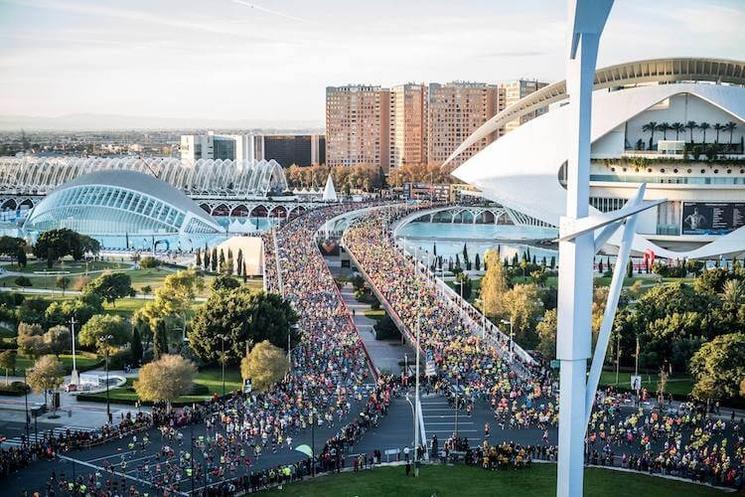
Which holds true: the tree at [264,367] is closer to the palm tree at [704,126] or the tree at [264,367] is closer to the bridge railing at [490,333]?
the bridge railing at [490,333]

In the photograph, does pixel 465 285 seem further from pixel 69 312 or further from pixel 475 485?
pixel 475 485

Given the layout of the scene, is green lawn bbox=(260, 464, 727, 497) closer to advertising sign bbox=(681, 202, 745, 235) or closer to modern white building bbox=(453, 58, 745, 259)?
modern white building bbox=(453, 58, 745, 259)

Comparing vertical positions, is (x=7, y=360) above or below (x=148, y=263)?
below

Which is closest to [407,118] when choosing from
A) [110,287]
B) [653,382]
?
[110,287]

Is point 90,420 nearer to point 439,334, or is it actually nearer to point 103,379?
point 103,379

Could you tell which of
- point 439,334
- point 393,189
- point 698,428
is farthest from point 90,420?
point 393,189

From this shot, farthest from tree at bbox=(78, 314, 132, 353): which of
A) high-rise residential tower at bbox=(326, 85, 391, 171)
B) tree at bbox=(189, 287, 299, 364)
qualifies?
high-rise residential tower at bbox=(326, 85, 391, 171)
